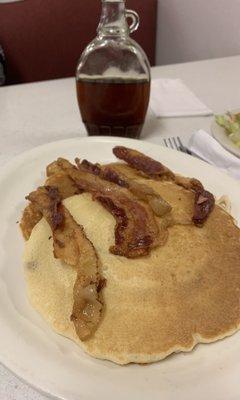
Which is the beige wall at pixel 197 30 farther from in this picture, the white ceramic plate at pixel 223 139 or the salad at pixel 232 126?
the white ceramic plate at pixel 223 139

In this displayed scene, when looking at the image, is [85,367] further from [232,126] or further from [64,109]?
[64,109]

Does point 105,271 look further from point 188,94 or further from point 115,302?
point 188,94

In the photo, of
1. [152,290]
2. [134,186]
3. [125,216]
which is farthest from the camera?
[134,186]

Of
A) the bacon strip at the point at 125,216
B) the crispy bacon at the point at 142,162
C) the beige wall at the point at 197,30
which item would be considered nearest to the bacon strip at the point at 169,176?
the crispy bacon at the point at 142,162

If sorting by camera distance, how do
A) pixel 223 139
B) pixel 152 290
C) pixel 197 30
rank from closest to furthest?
pixel 152 290
pixel 223 139
pixel 197 30

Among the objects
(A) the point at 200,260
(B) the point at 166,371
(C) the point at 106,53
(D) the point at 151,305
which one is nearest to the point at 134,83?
(C) the point at 106,53

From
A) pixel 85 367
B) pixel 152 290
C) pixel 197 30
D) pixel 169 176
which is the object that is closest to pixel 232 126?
pixel 169 176

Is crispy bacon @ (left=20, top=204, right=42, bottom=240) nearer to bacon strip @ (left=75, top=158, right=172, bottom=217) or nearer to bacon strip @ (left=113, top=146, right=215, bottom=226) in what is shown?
bacon strip @ (left=75, top=158, right=172, bottom=217)

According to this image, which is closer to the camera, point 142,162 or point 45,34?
point 142,162
